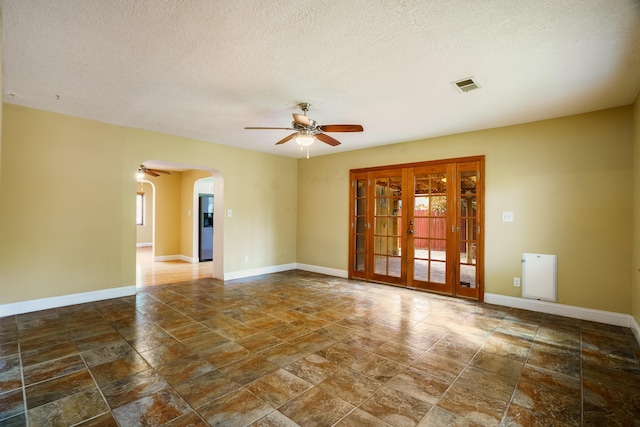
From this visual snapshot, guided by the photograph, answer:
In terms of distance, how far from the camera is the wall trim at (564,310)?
11.4ft

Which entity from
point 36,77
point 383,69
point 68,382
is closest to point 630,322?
point 383,69

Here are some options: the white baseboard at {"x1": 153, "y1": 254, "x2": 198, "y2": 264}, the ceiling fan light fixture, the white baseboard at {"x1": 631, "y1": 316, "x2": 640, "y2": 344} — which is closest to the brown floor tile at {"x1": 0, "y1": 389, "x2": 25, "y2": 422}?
the ceiling fan light fixture

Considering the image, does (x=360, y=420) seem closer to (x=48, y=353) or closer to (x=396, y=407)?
(x=396, y=407)

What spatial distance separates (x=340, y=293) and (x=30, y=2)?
451 centimetres

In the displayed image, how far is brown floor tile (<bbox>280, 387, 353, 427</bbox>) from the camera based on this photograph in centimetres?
182

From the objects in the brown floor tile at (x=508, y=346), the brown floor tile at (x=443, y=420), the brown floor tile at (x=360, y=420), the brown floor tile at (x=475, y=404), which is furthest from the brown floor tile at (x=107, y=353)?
the brown floor tile at (x=508, y=346)

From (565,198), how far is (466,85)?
2156 mm

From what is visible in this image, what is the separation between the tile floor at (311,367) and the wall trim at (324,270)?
1.99m

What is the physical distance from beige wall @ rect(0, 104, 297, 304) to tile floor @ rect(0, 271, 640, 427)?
1.65ft

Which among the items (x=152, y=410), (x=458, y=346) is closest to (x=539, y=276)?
(x=458, y=346)

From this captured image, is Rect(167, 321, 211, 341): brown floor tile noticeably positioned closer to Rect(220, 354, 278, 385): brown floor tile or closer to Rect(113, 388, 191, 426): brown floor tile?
Rect(220, 354, 278, 385): brown floor tile

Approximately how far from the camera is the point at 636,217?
3.25 metres

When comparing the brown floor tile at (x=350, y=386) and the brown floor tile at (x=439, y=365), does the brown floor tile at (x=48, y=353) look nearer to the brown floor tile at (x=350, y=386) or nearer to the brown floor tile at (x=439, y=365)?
the brown floor tile at (x=350, y=386)

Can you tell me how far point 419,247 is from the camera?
5059mm
